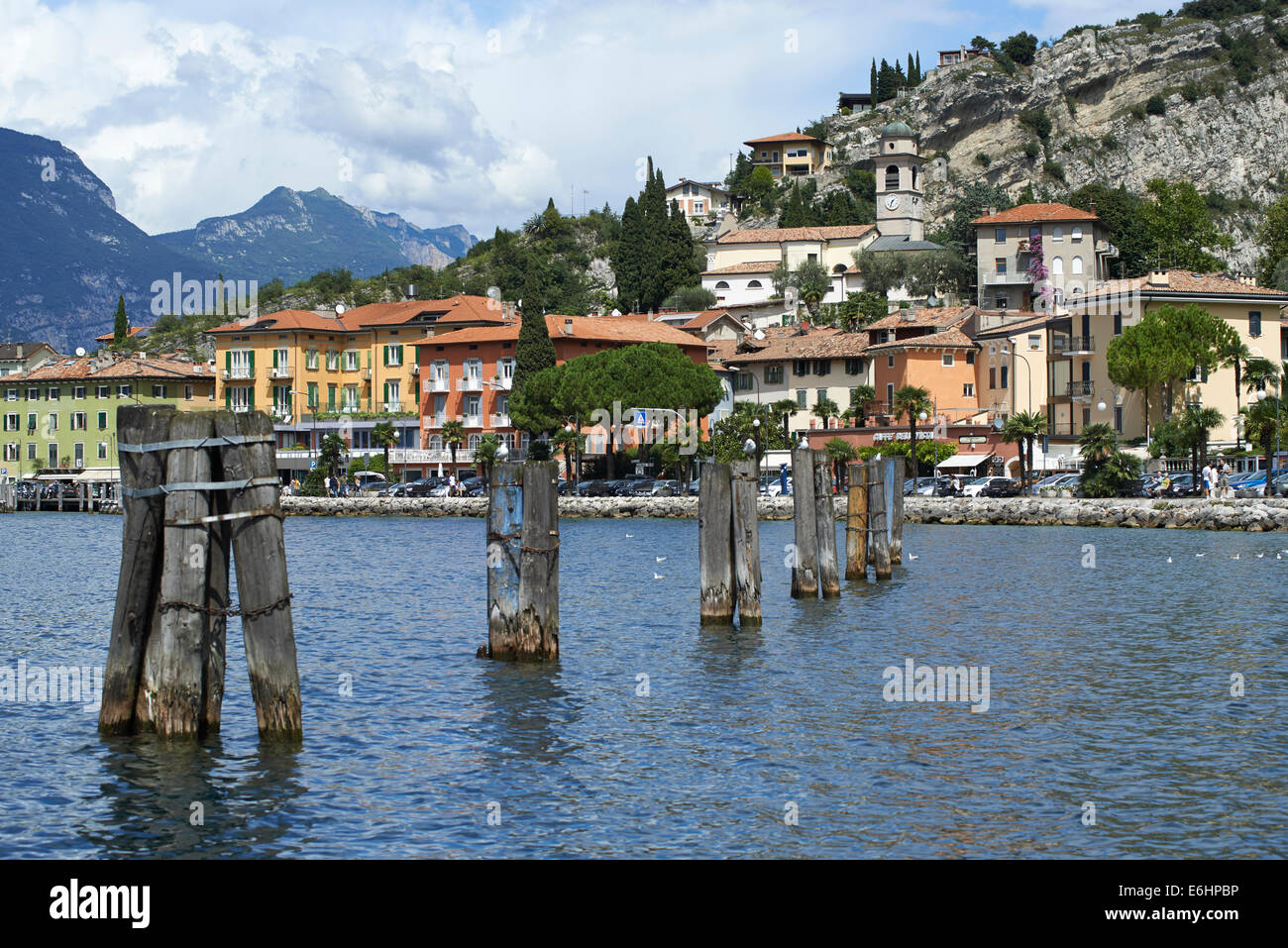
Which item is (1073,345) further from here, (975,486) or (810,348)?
(810,348)

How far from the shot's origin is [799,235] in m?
146

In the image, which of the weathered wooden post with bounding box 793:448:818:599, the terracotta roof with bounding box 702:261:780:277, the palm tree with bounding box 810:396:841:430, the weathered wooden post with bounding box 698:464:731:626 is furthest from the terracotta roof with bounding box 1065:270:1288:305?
the weathered wooden post with bounding box 698:464:731:626

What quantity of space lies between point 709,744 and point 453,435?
8697cm

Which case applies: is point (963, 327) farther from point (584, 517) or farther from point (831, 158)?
point (831, 158)

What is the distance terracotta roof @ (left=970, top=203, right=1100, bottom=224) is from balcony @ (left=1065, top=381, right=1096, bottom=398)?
4180 cm

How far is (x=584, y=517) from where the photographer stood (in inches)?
3201

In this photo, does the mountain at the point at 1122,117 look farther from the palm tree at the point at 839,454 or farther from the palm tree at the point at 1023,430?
the palm tree at the point at 1023,430

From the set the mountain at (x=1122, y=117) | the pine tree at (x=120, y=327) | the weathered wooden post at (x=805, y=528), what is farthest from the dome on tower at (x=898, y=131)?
the weathered wooden post at (x=805, y=528)

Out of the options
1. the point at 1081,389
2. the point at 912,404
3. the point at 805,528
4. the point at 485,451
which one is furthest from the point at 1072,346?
the point at 805,528

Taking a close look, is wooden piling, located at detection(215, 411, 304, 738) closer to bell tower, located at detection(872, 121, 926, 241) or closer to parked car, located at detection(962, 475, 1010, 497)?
parked car, located at detection(962, 475, 1010, 497)

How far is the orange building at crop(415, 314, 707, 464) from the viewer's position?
102m

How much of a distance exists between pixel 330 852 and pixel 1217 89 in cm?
17921

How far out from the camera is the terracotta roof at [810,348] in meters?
102
